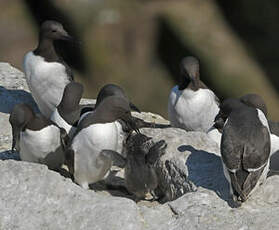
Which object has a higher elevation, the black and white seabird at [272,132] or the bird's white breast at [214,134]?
the black and white seabird at [272,132]

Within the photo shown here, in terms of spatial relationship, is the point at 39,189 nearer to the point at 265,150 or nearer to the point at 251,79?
the point at 265,150

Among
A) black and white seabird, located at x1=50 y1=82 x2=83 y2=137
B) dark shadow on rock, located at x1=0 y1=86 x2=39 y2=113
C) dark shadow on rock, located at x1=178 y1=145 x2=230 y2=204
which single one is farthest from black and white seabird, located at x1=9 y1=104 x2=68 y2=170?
dark shadow on rock, located at x1=0 y1=86 x2=39 y2=113

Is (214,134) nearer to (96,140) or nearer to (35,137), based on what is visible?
(96,140)

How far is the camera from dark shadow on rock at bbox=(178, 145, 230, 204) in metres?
8.83

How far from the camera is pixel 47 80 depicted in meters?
11.3

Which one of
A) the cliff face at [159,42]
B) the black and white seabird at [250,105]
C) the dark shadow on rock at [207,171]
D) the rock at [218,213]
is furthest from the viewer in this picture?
the cliff face at [159,42]

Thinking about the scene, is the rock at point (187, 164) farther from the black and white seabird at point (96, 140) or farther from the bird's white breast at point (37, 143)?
the bird's white breast at point (37, 143)

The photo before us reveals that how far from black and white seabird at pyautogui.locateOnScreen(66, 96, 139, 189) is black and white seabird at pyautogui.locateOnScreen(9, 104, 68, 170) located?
305mm

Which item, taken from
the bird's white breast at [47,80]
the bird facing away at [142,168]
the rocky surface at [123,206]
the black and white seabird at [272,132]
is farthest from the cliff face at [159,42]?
the rocky surface at [123,206]

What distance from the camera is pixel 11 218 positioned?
8.24m

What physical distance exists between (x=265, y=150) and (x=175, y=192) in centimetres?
125

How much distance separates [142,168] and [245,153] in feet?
4.04

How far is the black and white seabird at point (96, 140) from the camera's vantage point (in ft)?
29.8

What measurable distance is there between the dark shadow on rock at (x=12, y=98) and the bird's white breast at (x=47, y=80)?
27.9 inches
